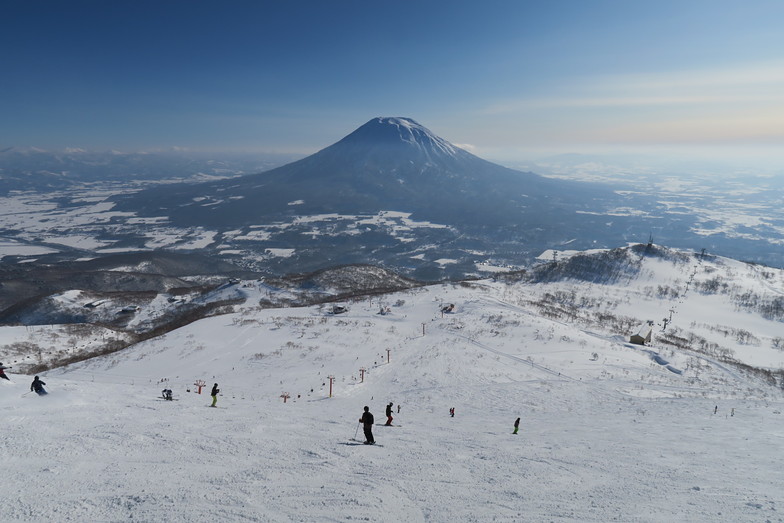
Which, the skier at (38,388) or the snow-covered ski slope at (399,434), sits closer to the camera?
the snow-covered ski slope at (399,434)

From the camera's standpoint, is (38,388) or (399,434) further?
(38,388)

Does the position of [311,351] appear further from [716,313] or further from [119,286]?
[119,286]

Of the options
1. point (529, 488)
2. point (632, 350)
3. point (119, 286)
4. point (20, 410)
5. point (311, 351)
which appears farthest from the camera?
point (119, 286)

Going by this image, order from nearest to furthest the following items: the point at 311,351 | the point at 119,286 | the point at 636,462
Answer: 1. the point at 636,462
2. the point at 311,351
3. the point at 119,286

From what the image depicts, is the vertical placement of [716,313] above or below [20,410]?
below

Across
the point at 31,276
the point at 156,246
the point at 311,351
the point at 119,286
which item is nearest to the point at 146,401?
the point at 311,351

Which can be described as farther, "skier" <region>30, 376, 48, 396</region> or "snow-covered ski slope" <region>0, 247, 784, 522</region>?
"skier" <region>30, 376, 48, 396</region>

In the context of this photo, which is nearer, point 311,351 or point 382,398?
point 382,398

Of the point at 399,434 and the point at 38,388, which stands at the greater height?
the point at 38,388
